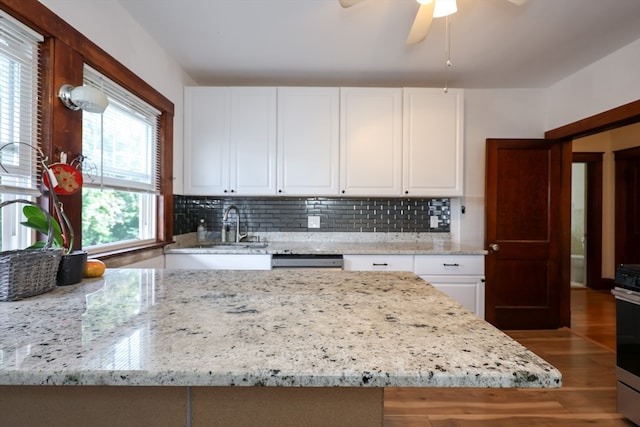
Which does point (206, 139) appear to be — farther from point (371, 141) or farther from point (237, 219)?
point (371, 141)

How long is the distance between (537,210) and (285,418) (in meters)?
3.31

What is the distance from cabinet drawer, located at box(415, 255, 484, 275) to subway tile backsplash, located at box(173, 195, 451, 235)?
0.62 meters

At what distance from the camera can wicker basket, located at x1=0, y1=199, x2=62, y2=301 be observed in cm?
98

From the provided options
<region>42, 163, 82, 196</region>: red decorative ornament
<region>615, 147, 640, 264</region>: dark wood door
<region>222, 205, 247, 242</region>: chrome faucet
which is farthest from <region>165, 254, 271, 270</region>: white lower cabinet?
<region>615, 147, 640, 264</region>: dark wood door

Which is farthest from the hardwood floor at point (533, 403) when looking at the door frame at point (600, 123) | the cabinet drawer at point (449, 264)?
the door frame at point (600, 123)

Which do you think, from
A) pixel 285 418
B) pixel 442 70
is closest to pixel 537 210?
pixel 442 70

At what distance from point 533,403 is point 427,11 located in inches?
95.2

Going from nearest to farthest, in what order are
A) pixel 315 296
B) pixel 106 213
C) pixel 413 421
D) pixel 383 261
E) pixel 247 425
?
pixel 247 425 → pixel 315 296 → pixel 413 421 → pixel 106 213 → pixel 383 261

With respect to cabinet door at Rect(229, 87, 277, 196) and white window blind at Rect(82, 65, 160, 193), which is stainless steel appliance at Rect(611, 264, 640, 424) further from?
white window blind at Rect(82, 65, 160, 193)

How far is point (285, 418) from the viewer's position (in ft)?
2.32

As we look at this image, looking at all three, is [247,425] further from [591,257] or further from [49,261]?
[591,257]

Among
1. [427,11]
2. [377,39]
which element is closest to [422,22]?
[427,11]

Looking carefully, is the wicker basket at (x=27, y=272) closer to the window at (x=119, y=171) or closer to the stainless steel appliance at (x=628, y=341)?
the window at (x=119, y=171)

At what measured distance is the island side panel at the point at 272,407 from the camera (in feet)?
2.31
